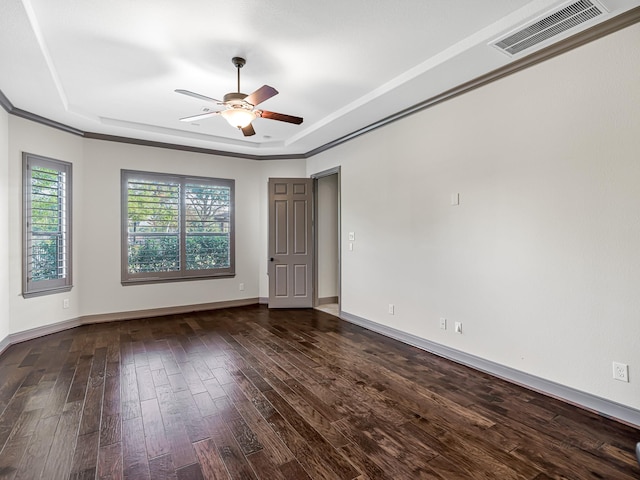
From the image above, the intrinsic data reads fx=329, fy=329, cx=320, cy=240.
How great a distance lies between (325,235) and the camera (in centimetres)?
626

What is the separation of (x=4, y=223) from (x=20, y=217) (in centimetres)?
31

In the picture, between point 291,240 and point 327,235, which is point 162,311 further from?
point 327,235

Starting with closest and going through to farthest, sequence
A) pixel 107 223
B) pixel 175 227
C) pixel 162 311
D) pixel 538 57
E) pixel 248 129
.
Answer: pixel 538 57 < pixel 248 129 < pixel 107 223 < pixel 162 311 < pixel 175 227

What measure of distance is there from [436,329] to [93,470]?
10.4 ft

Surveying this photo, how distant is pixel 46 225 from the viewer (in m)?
4.39

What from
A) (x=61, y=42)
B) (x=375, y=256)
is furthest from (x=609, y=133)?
(x=61, y=42)

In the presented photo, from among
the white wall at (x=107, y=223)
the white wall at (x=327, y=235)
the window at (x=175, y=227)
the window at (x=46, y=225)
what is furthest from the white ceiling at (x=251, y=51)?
the white wall at (x=327, y=235)

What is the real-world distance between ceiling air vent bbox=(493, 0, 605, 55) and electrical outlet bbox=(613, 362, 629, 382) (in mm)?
2467

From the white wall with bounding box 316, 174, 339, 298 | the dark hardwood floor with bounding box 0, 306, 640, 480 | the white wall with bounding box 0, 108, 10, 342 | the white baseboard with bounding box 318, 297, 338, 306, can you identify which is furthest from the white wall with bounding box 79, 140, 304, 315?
the dark hardwood floor with bounding box 0, 306, 640, 480

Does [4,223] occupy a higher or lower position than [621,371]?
higher

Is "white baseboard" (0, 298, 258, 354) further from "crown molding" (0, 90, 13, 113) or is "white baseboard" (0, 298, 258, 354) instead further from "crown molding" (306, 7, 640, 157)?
"crown molding" (306, 7, 640, 157)

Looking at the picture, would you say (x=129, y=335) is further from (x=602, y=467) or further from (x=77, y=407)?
(x=602, y=467)

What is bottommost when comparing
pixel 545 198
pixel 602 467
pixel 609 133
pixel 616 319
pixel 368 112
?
pixel 602 467

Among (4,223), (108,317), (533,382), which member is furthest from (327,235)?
(4,223)
